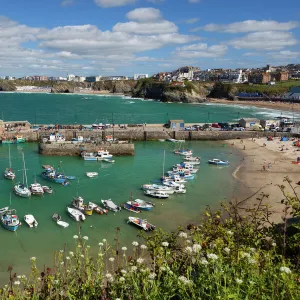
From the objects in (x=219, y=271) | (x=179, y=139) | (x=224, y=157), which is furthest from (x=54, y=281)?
(x=179, y=139)

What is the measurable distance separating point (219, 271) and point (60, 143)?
122ft

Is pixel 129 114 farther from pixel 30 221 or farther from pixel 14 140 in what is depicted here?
pixel 30 221

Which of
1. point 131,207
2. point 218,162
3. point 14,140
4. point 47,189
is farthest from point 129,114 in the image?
point 131,207

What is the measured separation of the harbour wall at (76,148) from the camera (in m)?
39.1

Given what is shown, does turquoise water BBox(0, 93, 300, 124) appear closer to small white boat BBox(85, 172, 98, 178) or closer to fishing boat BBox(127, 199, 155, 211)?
small white boat BBox(85, 172, 98, 178)

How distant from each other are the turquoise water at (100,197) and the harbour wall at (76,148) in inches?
51.2

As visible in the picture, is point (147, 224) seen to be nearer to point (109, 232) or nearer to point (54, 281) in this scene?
point (109, 232)

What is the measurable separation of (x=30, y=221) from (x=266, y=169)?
22.9 meters

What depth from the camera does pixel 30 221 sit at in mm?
19906

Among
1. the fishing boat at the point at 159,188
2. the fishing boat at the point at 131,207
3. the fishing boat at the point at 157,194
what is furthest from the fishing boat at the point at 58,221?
the fishing boat at the point at 159,188

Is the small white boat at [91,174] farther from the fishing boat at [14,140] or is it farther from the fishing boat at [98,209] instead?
the fishing boat at [14,140]

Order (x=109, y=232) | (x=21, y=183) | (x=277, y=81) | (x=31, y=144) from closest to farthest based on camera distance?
(x=109, y=232)
(x=21, y=183)
(x=31, y=144)
(x=277, y=81)

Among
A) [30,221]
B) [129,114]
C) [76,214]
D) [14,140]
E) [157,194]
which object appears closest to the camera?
[30,221]

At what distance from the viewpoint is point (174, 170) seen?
31.7m
